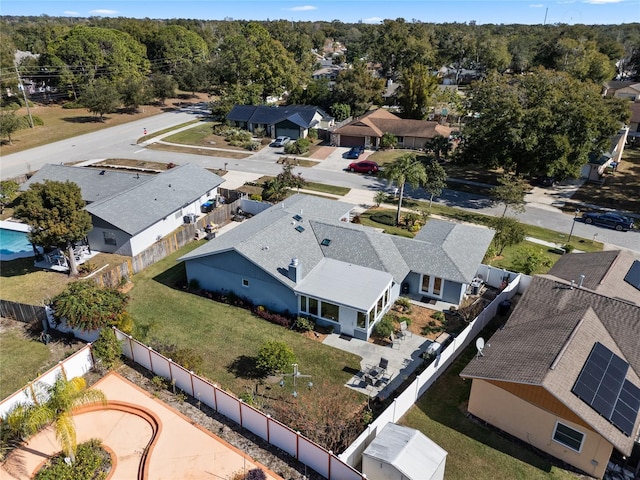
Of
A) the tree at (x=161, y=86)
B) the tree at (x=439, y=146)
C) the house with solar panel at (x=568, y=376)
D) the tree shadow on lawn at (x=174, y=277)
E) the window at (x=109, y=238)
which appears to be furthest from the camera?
the tree at (x=161, y=86)

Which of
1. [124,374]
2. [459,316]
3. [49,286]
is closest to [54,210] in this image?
[49,286]

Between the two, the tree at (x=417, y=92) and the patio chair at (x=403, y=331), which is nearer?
the patio chair at (x=403, y=331)

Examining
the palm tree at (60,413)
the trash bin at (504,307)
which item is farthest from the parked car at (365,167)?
the palm tree at (60,413)

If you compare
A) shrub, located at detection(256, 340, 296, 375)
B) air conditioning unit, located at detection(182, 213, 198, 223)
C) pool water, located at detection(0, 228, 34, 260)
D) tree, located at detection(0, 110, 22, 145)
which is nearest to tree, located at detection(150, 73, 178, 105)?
tree, located at detection(0, 110, 22, 145)

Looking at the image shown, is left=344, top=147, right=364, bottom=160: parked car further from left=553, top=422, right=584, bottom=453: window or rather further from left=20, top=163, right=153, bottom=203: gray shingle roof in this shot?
left=553, top=422, right=584, bottom=453: window

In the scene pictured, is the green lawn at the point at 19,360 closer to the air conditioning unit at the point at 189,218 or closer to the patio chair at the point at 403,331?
the air conditioning unit at the point at 189,218

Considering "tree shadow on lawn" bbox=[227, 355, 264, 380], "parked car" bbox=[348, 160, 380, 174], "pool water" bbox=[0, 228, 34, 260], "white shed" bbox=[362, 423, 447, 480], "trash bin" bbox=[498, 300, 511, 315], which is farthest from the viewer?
"parked car" bbox=[348, 160, 380, 174]
